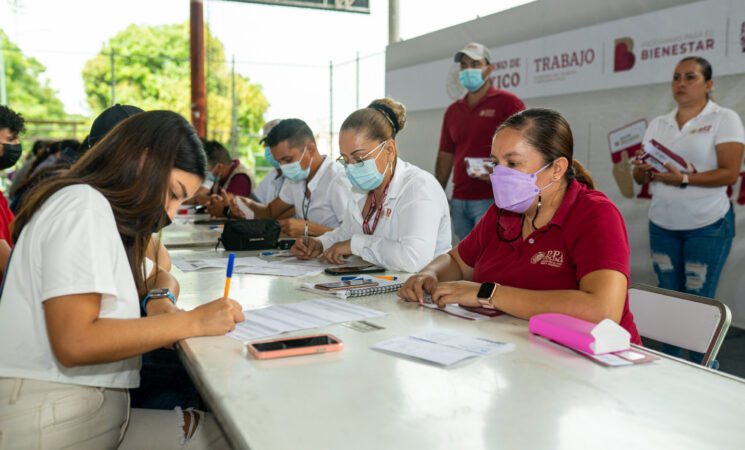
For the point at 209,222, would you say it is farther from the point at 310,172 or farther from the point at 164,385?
the point at 164,385

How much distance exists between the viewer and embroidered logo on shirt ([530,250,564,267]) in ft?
5.65

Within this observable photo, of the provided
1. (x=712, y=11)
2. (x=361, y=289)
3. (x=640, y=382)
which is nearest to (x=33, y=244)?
(x=361, y=289)

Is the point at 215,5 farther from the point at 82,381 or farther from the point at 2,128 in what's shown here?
the point at 82,381

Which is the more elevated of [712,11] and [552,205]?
[712,11]

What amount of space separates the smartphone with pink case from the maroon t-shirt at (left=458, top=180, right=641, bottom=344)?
0.73m

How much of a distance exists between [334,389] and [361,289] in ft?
2.60

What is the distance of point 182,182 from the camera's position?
4.54 feet

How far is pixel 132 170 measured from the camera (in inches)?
51.2

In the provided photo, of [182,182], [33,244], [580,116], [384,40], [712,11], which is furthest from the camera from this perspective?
[384,40]

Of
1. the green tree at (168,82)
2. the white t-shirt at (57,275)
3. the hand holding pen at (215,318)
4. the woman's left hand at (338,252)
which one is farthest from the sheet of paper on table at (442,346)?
the green tree at (168,82)

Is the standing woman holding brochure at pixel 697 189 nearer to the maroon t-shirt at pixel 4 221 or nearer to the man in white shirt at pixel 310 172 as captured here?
the man in white shirt at pixel 310 172

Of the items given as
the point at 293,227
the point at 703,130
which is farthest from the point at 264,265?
the point at 703,130

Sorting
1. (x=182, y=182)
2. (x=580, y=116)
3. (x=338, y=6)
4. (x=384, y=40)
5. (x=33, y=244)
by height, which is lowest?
(x=33, y=244)

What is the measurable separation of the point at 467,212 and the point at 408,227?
79.1 inches
